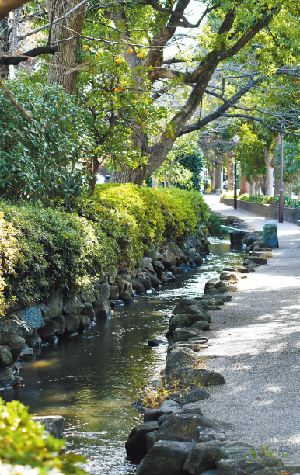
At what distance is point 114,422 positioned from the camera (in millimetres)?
5695

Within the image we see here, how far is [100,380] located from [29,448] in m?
4.94

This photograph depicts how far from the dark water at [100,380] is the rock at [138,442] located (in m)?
0.09

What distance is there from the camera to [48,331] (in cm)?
880

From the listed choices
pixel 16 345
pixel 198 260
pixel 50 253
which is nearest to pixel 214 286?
pixel 50 253

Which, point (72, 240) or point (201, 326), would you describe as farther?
point (72, 240)

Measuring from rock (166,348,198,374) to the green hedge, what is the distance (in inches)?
87.7

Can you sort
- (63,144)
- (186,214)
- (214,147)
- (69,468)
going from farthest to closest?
(214,147) → (186,214) → (63,144) → (69,468)

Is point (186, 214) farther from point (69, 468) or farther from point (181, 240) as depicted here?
point (69, 468)

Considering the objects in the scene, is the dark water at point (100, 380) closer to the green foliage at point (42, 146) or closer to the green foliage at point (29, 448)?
the green foliage at point (29, 448)

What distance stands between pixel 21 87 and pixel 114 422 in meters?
6.56

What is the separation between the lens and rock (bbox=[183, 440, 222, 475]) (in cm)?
402

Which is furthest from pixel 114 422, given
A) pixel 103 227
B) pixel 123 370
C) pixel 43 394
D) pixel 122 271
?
pixel 122 271

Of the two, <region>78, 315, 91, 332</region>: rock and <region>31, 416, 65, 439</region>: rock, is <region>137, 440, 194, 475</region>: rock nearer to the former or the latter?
<region>31, 416, 65, 439</region>: rock

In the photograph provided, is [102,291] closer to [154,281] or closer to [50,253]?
[50,253]
